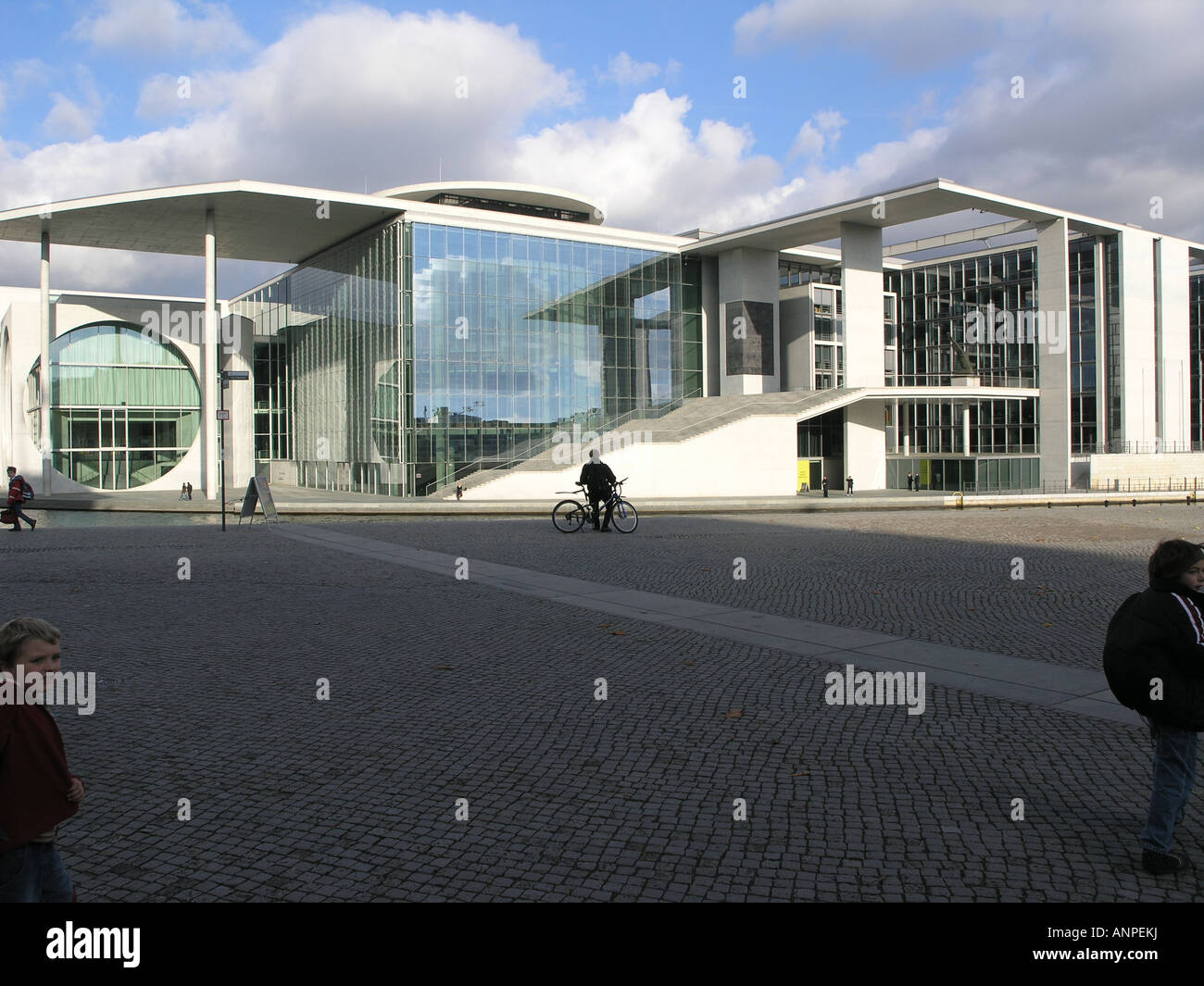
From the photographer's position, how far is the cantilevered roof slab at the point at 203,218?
134ft

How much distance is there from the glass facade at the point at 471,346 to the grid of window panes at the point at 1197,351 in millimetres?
34212

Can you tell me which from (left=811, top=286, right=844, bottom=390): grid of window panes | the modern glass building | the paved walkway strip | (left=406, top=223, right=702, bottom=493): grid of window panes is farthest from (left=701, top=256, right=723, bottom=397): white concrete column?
the paved walkway strip

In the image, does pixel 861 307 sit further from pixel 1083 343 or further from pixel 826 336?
pixel 1083 343

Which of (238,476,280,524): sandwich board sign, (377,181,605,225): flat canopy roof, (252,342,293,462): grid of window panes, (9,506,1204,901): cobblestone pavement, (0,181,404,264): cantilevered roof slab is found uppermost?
(377,181,605,225): flat canopy roof

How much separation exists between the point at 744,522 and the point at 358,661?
19.4 m

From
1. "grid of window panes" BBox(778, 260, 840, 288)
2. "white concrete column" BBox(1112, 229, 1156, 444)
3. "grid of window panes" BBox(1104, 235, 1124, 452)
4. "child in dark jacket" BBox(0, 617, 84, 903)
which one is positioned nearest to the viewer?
"child in dark jacket" BBox(0, 617, 84, 903)

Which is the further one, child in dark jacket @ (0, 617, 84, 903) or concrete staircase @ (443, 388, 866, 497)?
concrete staircase @ (443, 388, 866, 497)

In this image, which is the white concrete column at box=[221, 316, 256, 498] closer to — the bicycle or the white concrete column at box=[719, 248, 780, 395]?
the white concrete column at box=[719, 248, 780, 395]

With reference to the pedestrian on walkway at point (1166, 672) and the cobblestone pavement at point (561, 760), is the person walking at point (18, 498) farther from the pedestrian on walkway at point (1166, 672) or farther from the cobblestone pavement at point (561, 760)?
the pedestrian on walkway at point (1166, 672)

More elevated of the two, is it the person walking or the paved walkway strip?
the person walking

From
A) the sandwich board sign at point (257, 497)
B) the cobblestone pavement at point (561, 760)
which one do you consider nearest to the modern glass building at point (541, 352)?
the sandwich board sign at point (257, 497)

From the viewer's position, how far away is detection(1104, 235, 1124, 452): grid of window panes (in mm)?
56188

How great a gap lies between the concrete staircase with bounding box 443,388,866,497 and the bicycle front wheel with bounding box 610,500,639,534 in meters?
15.3
